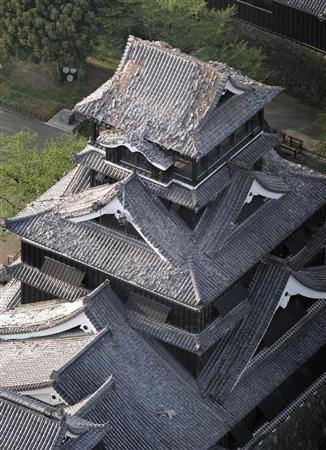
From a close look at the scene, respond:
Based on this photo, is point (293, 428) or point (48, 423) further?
point (293, 428)

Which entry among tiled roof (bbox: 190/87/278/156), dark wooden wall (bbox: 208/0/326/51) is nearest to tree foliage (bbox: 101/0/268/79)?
dark wooden wall (bbox: 208/0/326/51)

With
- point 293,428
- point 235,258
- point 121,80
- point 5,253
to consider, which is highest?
point 121,80

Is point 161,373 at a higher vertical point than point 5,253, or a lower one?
higher

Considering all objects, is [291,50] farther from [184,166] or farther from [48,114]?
[184,166]

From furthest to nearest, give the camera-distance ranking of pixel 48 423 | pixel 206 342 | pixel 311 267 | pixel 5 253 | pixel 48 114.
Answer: pixel 48 114
pixel 5 253
pixel 311 267
pixel 206 342
pixel 48 423

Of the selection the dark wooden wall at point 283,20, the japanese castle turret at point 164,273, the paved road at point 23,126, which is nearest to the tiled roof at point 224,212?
the japanese castle turret at point 164,273

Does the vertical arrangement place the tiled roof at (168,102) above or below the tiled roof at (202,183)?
above

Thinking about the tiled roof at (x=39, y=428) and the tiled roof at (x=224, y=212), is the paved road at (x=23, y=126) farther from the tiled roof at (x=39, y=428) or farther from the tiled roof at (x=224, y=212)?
the tiled roof at (x=39, y=428)

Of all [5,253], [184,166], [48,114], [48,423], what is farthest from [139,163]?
[48,114]
